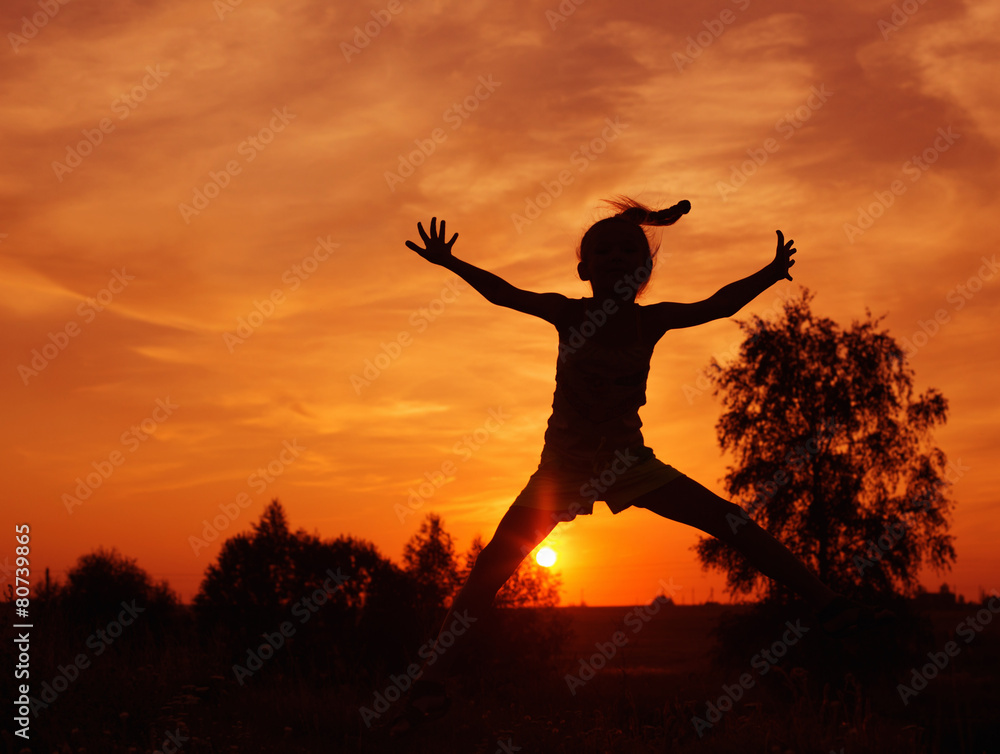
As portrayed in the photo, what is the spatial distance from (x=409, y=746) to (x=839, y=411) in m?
28.4

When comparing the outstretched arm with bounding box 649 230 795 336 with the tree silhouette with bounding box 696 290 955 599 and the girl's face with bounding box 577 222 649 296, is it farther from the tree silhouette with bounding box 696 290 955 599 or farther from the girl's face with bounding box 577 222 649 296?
the tree silhouette with bounding box 696 290 955 599

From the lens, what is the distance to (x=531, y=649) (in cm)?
3538

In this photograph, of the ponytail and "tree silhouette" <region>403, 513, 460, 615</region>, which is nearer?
the ponytail

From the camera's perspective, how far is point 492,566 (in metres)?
5.09

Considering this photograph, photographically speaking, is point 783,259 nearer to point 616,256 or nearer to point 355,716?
point 616,256

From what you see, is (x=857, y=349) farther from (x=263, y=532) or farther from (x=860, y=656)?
(x=263, y=532)

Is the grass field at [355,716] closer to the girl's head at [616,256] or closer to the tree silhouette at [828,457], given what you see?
the girl's head at [616,256]

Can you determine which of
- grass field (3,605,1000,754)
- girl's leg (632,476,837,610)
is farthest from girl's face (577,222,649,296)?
grass field (3,605,1000,754)

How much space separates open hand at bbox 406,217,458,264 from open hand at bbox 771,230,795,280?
5.86ft

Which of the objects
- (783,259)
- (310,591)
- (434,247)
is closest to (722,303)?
(783,259)

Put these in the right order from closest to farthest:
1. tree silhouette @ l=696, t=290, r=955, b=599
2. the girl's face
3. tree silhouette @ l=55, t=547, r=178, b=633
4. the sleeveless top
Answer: the sleeveless top → the girl's face → tree silhouette @ l=696, t=290, r=955, b=599 → tree silhouette @ l=55, t=547, r=178, b=633

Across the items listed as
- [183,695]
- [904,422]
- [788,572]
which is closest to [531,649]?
[904,422]

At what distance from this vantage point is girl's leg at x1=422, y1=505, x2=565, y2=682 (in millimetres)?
5062

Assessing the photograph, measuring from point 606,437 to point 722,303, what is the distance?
953 millimetres
